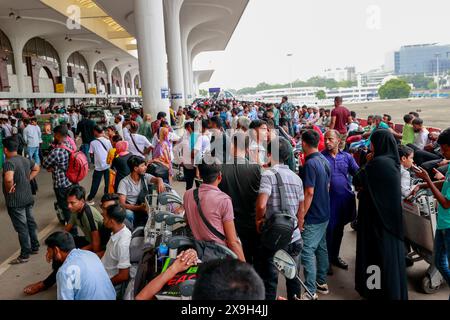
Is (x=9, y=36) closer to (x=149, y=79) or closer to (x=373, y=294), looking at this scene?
(x=149, y=79)

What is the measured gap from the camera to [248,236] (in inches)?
147

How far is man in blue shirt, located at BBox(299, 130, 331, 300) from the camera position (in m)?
3.51

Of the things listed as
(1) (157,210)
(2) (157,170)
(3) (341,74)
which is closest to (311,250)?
(1) (157,210)

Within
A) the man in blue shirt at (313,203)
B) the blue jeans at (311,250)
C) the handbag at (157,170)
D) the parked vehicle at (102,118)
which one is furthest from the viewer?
the parked vehicle at (102,118)

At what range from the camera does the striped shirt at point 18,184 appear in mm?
4918

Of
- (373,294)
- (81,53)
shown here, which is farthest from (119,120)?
(81,53)

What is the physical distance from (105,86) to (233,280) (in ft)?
158

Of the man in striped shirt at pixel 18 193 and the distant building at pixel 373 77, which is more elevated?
the distant building at pixel 373 77

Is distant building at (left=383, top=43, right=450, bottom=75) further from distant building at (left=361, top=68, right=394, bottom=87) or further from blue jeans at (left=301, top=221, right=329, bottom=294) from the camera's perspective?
blue jeans at (left=301, top=221, right=329, bottom=294)

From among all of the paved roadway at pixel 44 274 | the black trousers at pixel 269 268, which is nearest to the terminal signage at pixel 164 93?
the paved roadway at pixel 44 274

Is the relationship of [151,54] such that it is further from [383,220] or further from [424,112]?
[424,112]

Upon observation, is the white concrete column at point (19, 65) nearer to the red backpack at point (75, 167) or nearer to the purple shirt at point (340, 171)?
the red backpack at point (75, 167)

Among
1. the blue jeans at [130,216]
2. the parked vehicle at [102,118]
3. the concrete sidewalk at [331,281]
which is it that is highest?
the parked vehicle at [102,118]

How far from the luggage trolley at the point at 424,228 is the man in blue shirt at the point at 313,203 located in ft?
2.89
